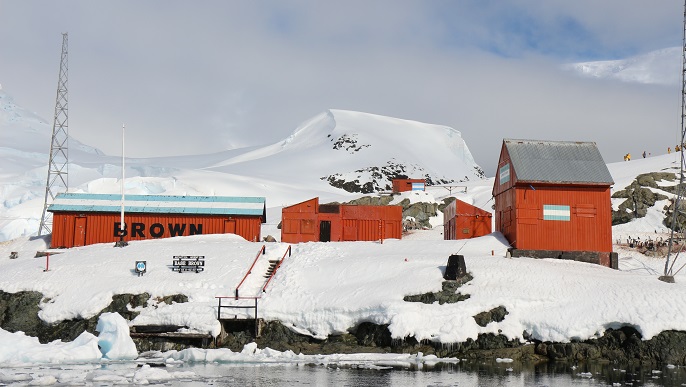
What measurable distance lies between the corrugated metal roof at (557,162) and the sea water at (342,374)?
15594mm

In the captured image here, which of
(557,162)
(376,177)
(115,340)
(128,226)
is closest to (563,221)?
(557,162)

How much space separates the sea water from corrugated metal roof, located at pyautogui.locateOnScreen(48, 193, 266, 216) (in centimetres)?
2269

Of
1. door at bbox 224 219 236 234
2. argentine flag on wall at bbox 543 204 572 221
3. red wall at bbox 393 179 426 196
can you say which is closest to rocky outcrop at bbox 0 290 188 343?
door at bbox 224 219 236 234

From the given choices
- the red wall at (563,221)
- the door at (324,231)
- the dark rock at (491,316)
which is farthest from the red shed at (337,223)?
the dark rock at (491,316)

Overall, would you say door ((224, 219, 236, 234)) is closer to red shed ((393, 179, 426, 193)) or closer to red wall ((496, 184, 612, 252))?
red wall ((496, 184, 612, 252))

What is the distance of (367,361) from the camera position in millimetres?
29297

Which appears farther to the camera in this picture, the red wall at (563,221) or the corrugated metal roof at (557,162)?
the corrugated metal roof at (557,162)

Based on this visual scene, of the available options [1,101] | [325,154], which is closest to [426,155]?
[325,154]

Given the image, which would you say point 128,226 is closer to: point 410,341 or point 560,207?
point 410,341

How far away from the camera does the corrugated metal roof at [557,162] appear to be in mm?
41688

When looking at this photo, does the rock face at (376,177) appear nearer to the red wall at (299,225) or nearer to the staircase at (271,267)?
the red wall at (299,225)

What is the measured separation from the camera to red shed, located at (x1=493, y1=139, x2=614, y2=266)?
134 ft

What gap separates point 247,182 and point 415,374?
280 feet

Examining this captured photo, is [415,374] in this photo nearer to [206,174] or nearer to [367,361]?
[367,361]
